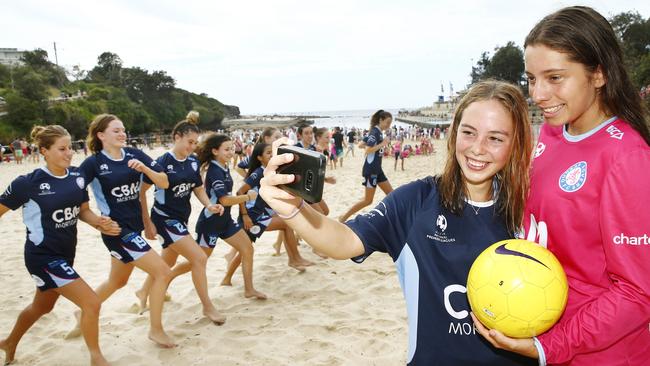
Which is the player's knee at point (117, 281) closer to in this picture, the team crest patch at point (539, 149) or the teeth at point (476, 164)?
the teeth at point (476, 164)

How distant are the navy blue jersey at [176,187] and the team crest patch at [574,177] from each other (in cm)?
415

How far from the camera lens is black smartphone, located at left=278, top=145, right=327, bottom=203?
141cm

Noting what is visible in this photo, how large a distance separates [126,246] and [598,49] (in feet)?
13.8

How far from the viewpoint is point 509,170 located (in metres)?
1.88

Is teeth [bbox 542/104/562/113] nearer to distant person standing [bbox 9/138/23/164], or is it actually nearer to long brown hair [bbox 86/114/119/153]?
long brown hair [bbox 86/114/119/153]

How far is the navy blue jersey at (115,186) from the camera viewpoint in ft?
14.5

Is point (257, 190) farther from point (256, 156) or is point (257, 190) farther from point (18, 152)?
point (18, 152)

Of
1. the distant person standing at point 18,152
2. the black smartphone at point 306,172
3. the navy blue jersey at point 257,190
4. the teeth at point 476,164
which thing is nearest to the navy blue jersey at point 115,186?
the navy blue jersey at point 257,190

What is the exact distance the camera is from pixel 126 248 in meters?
4.27

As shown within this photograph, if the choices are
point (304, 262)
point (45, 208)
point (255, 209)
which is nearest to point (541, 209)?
point (45, 208)

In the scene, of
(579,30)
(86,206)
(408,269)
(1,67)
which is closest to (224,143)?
(86,206)

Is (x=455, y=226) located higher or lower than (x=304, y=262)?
higher

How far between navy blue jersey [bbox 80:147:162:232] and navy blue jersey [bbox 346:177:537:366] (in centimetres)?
349

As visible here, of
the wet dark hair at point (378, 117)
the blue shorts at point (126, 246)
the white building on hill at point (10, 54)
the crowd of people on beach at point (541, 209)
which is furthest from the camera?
the white building on hill at point (10, 54)
